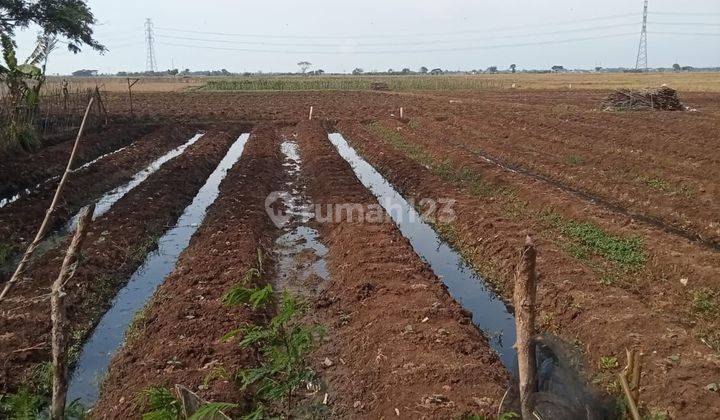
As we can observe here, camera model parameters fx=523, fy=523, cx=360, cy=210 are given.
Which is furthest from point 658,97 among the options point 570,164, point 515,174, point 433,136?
point 515,174

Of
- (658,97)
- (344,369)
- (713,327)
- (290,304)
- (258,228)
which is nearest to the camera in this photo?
(290,304)

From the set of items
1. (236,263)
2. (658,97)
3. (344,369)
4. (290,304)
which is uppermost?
(658,97)

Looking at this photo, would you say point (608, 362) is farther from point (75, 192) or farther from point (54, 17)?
point (54, 17)

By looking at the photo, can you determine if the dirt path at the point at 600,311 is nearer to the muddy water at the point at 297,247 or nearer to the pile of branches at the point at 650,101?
the muddy water at the point at 297,247

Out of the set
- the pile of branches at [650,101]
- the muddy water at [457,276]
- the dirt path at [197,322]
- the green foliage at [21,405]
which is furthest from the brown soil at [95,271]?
the pile of branches at [650,101]

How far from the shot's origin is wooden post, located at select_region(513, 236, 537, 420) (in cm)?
368

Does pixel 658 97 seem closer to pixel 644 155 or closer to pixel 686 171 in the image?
pixel 644 155

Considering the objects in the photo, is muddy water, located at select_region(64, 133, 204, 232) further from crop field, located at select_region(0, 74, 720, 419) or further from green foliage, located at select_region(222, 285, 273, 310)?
green foliage, located at select_region(222, 285, 273, 310)

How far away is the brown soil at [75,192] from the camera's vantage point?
33.5 ft

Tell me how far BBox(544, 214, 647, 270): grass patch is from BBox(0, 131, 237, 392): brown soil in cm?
768

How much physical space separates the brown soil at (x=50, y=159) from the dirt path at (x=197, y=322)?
3482 mm

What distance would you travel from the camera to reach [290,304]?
453 cm

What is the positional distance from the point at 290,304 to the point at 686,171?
13.2 metres

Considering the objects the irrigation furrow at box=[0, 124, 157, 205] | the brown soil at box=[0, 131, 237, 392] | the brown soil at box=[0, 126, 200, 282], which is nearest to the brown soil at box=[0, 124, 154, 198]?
the irrigation furrow at box=[0, 124, 157, 205]
